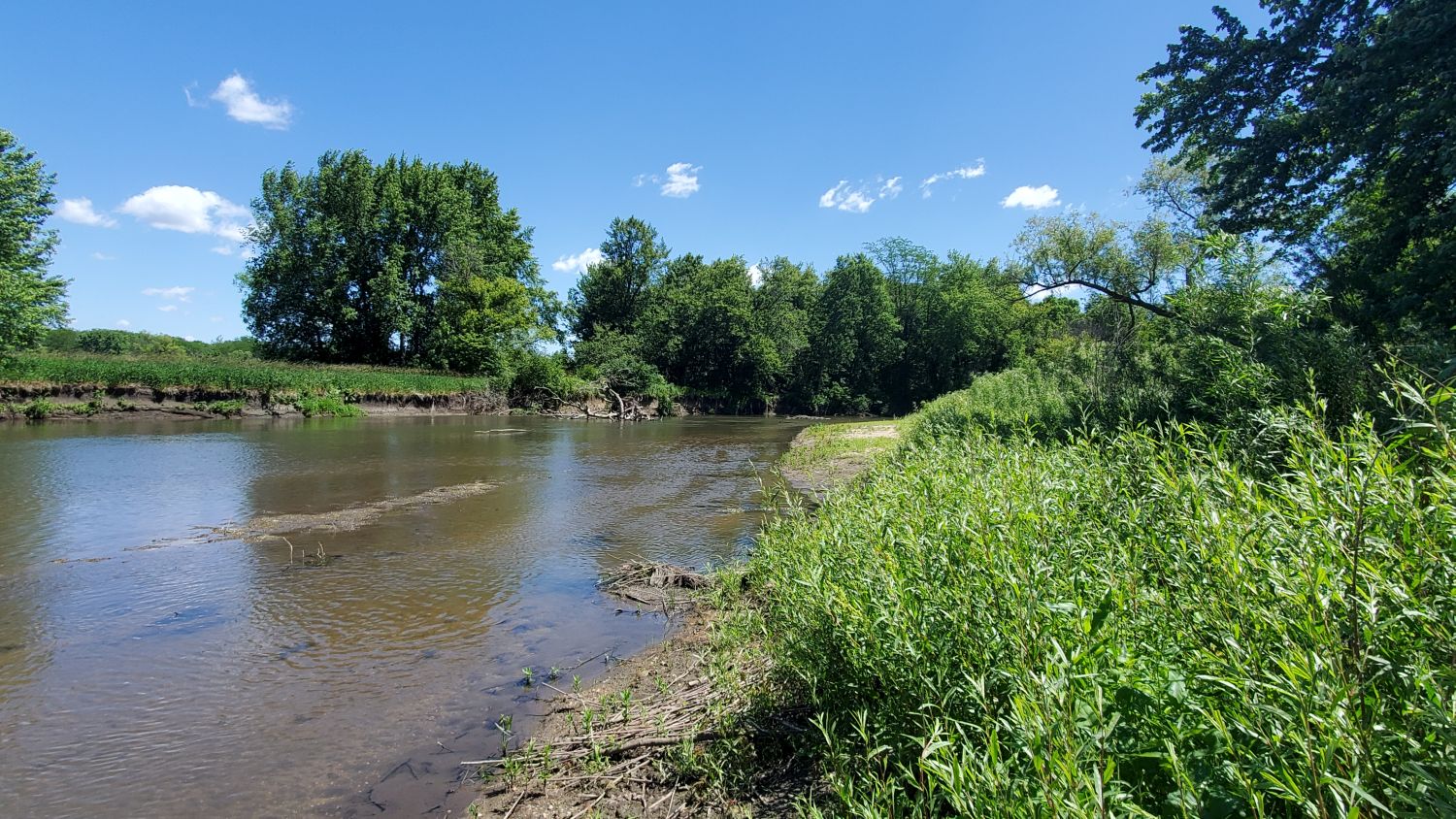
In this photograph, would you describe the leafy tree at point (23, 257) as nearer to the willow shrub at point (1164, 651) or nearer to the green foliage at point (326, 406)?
the green foliage at point (326, 406)

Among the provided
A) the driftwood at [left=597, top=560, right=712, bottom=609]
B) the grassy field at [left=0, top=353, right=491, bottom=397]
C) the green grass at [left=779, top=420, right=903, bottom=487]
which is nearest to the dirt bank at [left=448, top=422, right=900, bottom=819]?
the driftwood at [left=597, top=560, right=712, bottom=609]

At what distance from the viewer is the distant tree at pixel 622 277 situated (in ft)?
239

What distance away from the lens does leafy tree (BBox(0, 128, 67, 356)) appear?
30344 millimetres

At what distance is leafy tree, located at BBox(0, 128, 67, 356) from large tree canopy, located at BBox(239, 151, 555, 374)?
18135mm

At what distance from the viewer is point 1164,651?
266 centimetres

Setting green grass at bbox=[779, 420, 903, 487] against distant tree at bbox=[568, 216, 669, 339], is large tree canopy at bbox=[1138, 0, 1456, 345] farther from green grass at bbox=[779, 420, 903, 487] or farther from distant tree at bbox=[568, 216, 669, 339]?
distant tree at bbox=[568, 216, 669, 339]

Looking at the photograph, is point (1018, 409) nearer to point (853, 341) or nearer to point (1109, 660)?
point (1109, 660)

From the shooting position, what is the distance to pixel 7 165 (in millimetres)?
33875

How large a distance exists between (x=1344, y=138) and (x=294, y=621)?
17.6 m

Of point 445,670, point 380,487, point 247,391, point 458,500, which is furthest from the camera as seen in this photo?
point 247,391

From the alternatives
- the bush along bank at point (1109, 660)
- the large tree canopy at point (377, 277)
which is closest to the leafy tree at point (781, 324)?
the large tree canopy at point (377, 277)

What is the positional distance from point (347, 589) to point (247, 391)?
38476 mm

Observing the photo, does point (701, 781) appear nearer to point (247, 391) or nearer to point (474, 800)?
point (474, 800)

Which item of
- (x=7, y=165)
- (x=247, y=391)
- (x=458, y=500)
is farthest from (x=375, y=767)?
(x=7, y=165)
